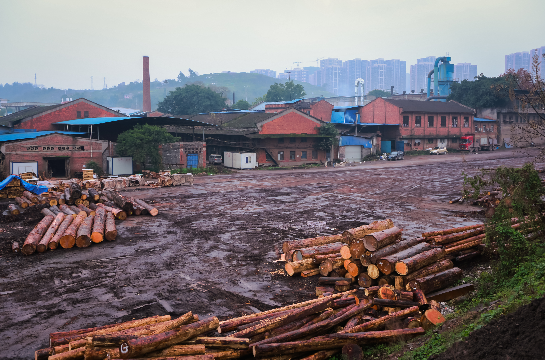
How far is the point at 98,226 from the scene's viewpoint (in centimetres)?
1498

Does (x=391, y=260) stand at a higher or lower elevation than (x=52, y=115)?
lower

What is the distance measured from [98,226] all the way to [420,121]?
49.2 m

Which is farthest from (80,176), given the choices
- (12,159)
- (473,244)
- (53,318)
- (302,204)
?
(473,244)

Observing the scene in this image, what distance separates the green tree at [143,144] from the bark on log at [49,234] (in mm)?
18726

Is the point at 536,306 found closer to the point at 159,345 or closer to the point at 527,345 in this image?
the point at 527,345

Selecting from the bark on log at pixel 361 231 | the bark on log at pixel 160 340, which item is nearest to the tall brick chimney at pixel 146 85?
the bark on log at pixel 361 231

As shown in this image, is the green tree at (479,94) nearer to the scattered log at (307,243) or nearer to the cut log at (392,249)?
the scattered log at (307,243)

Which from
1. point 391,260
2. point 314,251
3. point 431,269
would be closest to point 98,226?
point 314,251

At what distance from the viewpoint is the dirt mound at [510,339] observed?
509 cm

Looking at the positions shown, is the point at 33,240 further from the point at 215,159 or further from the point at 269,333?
the point at 215,159

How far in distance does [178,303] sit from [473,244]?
754cm

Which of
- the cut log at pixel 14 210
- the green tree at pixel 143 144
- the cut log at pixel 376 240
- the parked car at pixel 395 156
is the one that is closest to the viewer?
the cut log at pixel 376 240

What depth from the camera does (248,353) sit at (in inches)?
253

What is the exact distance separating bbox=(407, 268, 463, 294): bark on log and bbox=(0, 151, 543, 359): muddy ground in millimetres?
2431
